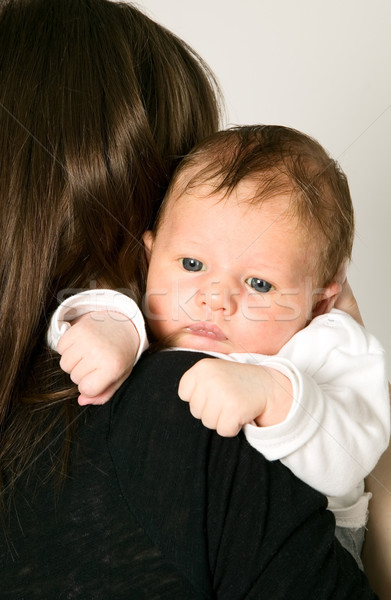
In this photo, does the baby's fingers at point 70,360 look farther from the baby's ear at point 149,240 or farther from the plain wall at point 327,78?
the plain wall at point 327,78

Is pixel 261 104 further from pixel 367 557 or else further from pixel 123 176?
pixel 367 557

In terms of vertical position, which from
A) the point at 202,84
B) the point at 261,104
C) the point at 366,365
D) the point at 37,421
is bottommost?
the point at 261,104

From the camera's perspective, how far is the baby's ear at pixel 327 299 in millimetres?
1372

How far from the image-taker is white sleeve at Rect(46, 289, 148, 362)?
1.10 m

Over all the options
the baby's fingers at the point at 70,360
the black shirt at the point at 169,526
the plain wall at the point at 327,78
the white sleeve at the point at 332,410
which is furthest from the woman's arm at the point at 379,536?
the plain wall at the point at 327,78

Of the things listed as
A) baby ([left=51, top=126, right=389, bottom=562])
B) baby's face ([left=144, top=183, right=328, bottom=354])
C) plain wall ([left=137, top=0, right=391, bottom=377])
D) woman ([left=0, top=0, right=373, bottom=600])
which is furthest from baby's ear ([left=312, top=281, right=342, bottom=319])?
plain wall ([left=137, top=0, right=391, bottom=377])

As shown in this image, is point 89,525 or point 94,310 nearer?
point 89,525

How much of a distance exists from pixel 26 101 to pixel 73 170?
13 cm

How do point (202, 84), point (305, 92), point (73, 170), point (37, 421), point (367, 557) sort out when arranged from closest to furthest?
1. point (37, 421)
2. point (73, 170)
3. point (367, 557)
4. point (202, 84)
5. point (305, 92)

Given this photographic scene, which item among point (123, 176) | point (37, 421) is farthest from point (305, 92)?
point (37, 421)

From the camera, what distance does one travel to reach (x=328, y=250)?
1332 mm

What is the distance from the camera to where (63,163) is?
109 cm

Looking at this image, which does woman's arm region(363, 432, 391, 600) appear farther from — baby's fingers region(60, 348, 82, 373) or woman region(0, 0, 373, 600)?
baby's fingers region(60, 348, 82, 373)

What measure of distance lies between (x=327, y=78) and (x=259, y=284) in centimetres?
159
